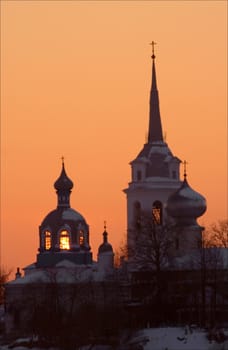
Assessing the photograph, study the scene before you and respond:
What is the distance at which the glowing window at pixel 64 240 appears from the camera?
131500 mm

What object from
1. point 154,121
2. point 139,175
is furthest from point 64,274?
point 154,121

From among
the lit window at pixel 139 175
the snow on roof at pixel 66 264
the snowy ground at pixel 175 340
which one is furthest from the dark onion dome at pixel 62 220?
the snowy ground at pixel 175 340

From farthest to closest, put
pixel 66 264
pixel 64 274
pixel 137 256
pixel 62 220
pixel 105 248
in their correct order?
→ 1. pixel 62 220
2. pixel 66 264
3. pixel 105 248
4. pixel 64 274
5. pixel 137 256

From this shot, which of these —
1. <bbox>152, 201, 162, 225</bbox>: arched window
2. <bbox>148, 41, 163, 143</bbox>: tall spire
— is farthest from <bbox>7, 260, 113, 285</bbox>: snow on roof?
<bbox>148, 41, 163, 143</bbox>: tall spire

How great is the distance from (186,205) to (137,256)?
16.2 m

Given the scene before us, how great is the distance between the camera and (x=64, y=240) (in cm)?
13200

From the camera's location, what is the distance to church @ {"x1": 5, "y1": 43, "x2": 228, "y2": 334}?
9912 centimetres

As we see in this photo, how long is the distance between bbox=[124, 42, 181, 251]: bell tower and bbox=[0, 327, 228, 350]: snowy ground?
33.8 m

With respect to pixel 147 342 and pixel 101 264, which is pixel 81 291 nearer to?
pixel 101 264

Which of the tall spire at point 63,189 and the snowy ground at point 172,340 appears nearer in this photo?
the snowy ground at point 172,340

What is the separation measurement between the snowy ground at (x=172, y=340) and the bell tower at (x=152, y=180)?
111 ft

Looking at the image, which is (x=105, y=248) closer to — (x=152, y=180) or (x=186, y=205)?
(x=152, y=180)

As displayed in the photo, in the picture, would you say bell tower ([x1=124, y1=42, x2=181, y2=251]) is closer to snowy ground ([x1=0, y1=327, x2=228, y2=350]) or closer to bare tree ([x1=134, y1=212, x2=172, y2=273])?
bare tree ([x1=134, y1=212, x2=172, y2=273])

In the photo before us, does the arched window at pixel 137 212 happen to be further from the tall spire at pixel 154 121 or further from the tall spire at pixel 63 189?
the tall spire at pixel 63 189
